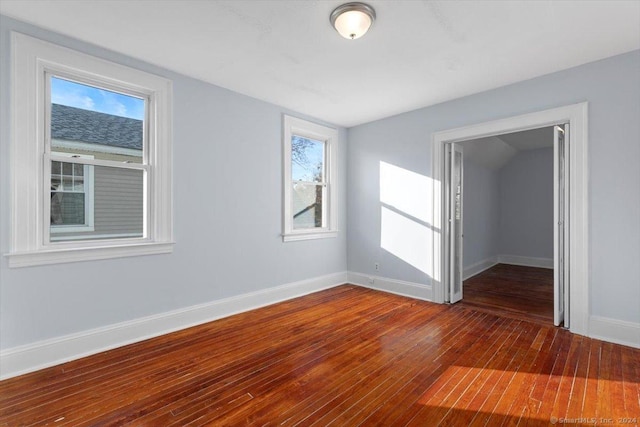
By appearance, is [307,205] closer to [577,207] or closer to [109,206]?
[109,206]

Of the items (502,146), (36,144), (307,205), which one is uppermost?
(502,146)

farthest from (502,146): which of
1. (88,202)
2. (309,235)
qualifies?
(88,202)

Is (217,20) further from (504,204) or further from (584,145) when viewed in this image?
(504,204)

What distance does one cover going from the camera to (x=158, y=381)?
7.54 ft

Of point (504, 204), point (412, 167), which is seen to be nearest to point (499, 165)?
point (504, 204)

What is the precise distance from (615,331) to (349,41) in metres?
3.62

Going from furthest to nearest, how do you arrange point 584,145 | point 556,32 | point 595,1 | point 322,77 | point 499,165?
1. point 499,165
2. point 322,77
3. point 584,145
4. point 556,32
5. point 595,1

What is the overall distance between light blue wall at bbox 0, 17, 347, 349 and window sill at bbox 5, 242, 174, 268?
0.05 meters

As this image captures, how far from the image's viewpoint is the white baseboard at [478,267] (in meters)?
5.93

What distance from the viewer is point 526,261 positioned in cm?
709

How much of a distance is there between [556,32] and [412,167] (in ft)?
7.18

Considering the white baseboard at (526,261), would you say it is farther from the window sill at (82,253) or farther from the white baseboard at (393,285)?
the window sill at (82,253)

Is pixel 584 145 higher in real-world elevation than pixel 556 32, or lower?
lower

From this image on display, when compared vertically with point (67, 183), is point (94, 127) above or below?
above
